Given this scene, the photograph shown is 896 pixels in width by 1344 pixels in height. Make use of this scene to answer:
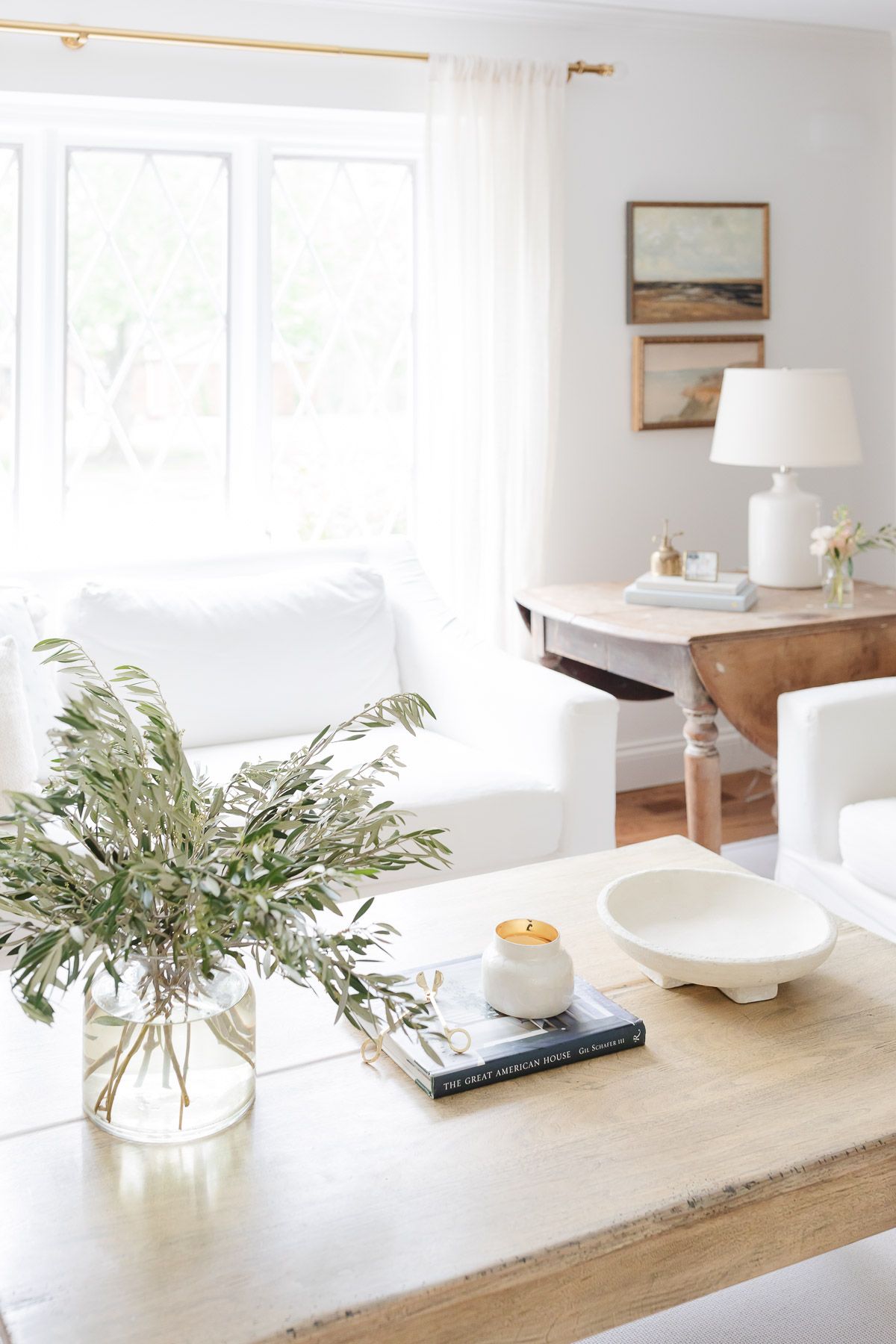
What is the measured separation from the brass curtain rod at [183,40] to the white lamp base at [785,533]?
1.48 m

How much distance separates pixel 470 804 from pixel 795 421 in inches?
52.9

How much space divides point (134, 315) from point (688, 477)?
1.73 m

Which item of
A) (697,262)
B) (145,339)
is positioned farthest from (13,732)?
(697,262)

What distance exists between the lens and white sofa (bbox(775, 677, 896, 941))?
97.9 inches

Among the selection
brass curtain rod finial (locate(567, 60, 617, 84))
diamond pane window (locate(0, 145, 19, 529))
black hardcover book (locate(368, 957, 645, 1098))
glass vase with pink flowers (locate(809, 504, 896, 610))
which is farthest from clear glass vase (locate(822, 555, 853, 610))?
diamond pane window (locate(0, 145, 19, 529))

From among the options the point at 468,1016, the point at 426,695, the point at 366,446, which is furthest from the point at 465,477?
the point at 468,1016

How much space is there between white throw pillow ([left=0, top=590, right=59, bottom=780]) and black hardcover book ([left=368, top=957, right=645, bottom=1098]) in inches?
49.3

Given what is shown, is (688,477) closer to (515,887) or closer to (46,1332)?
(515,887)

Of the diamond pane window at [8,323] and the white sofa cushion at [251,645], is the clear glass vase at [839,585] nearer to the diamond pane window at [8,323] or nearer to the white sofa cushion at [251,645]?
the white sofa cushion at [251,645]

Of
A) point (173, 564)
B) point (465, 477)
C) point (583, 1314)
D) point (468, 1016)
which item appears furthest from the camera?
point (465, 477)

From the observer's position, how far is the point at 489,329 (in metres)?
3.57

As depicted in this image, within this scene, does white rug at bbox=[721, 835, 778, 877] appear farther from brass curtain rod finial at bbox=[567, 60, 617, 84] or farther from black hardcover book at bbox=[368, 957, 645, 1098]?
brass curtain rod finial at bbox=[567, 60, 617, 84]

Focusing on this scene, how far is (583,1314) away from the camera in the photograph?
115cm

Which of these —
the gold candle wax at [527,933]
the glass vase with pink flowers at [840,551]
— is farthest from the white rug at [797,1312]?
the glass vase with pink flowers at [840,551]
